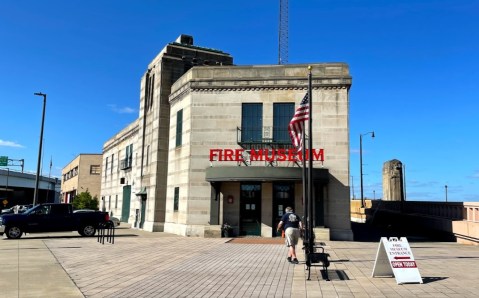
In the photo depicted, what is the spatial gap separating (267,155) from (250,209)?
322cm

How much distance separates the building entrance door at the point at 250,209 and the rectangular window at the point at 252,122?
269 cm

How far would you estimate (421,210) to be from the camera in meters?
30.4

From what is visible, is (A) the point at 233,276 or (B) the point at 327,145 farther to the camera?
(B) the point at 327,145

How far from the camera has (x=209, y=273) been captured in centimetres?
1191

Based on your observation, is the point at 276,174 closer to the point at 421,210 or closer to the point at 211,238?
the point at 211,238

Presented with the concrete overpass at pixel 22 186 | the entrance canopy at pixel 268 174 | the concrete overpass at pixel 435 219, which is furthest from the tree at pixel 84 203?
the concrete overpass at pixel 435 219

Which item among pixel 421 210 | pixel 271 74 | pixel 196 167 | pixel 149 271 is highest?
pixel 271 74

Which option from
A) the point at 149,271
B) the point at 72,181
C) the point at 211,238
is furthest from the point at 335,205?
the point at 72,181

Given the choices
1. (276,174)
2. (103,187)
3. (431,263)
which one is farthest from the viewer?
(103,187)

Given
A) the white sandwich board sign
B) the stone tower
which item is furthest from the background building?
the white sandwich board sign

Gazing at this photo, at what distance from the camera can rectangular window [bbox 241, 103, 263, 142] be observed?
24.7m

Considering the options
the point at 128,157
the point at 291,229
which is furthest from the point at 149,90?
the point at 291,229

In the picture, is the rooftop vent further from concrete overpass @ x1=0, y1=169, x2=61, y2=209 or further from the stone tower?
concrete overpass @ x1=0, y1=169, x2=61, y2=209

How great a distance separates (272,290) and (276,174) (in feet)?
43.2
